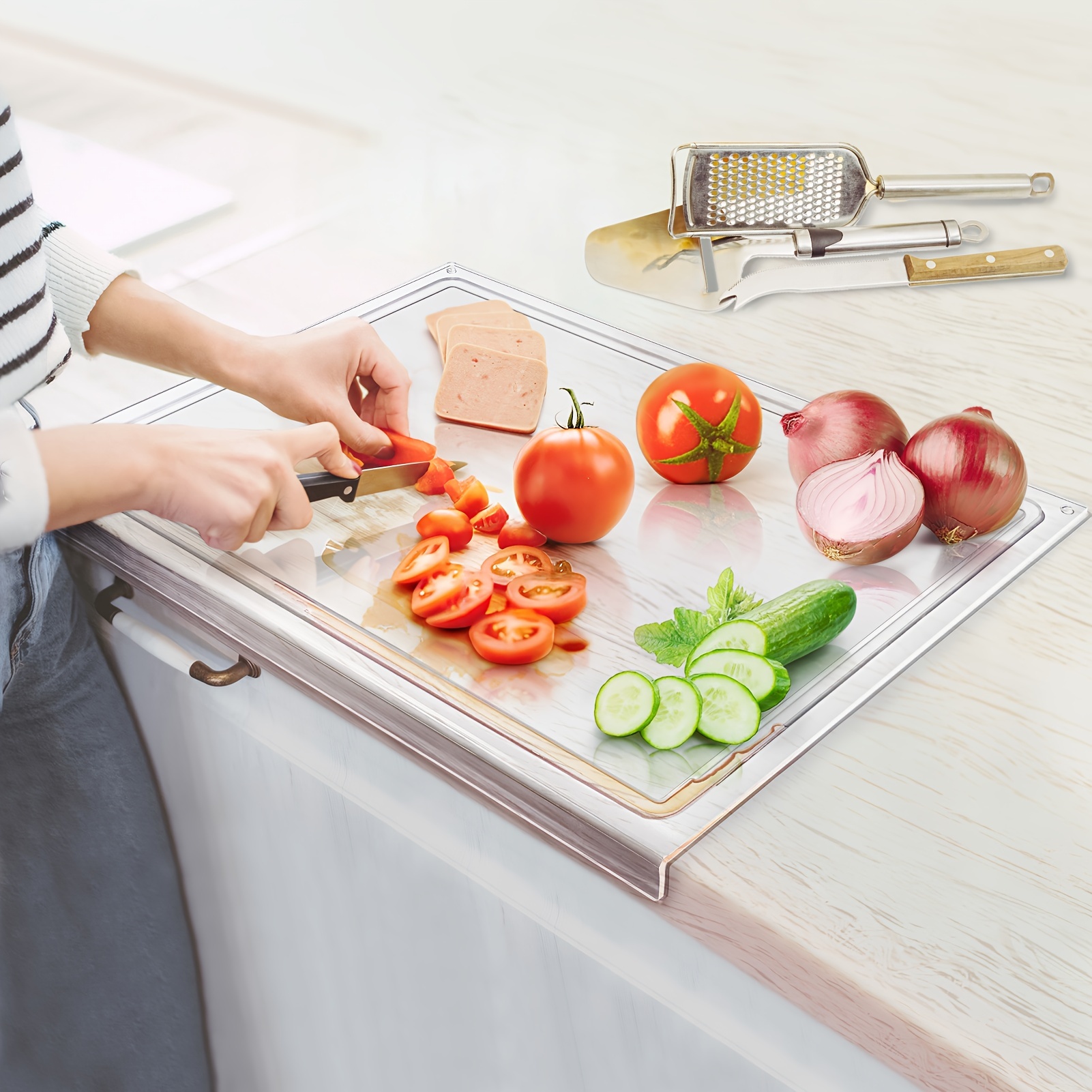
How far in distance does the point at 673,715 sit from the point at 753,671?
5cm

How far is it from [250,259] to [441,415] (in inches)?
16.3

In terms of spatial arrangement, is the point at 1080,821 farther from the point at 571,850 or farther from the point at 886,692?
the point at 571,850

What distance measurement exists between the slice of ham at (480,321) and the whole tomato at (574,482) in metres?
0.24

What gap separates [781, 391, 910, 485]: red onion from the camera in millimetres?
737

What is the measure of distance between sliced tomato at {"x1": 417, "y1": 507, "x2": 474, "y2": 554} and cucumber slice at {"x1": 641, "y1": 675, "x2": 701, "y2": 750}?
22 cm

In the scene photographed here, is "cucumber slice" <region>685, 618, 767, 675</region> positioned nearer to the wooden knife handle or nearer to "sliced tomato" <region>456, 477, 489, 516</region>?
"sliced tomato" <region>456, 477, 489, 516</region>

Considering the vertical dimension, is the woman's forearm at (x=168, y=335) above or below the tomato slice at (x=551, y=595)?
above

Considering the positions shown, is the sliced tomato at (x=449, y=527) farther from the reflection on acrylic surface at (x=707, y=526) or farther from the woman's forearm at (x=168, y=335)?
the woman's forearm at (x=168, y=335)

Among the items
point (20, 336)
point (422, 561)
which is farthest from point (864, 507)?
point (20, 336)

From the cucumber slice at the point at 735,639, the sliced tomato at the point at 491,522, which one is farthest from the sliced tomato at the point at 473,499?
the cucumber slice at the point at 735,639

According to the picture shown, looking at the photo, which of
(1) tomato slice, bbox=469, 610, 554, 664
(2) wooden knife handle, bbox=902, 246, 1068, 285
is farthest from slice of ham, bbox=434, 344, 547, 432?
(2) wooden knife handle, bbox=902, 246, 1068, 285

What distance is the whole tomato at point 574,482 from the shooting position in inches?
29.0

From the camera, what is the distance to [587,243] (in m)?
1.15

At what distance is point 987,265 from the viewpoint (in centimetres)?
105
